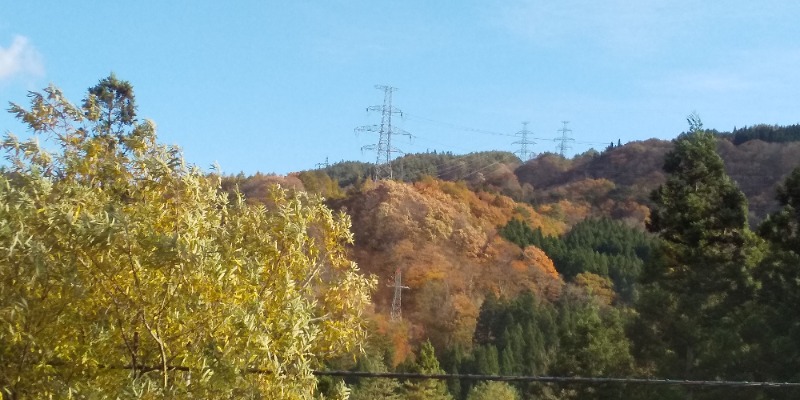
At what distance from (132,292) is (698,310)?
19.5 m

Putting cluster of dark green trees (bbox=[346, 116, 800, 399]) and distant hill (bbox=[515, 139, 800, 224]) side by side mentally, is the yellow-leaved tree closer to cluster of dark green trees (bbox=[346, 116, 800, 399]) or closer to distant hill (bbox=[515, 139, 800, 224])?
cluster of dark green trees (bbox=[346, 116, 800, 399])

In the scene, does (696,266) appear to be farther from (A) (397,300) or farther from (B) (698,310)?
(A) (397,300)

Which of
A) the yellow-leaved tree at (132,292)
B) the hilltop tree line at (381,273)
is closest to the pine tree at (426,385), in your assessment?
the hilltop tree line at (381,273)

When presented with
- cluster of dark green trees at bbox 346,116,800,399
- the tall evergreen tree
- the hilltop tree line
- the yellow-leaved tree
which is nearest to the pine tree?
the hilltop tree line

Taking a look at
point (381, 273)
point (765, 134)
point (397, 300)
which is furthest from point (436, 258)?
point (765, 134)

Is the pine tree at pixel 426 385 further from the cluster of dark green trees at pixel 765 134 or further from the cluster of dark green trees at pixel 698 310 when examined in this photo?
the cluster of dark green trees at pixel 765 134

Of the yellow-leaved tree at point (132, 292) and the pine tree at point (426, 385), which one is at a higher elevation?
the yellow-leaved tree at point (132, 292)

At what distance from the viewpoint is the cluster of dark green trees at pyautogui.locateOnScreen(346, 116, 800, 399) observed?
19297mm

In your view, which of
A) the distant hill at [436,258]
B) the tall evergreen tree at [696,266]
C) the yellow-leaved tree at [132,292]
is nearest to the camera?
the yellow-leaved tree at [132,292]

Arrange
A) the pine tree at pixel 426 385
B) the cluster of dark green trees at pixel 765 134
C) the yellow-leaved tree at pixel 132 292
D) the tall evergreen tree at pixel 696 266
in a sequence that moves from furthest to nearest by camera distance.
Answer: the cluster of dark green trees at pixel 765 134 < the pine tree at pixel 426 385 < the tall evergreen tree at pixel 696 266 < the yellow-leaved tree at pixel 132 292

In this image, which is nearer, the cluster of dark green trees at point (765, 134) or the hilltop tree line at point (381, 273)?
the hilltop tree line at point (381, 273)

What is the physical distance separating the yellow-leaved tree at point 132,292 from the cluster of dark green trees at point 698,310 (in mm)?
15656

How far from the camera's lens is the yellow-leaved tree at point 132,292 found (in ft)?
15.1

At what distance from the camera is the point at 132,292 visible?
4.88 m
